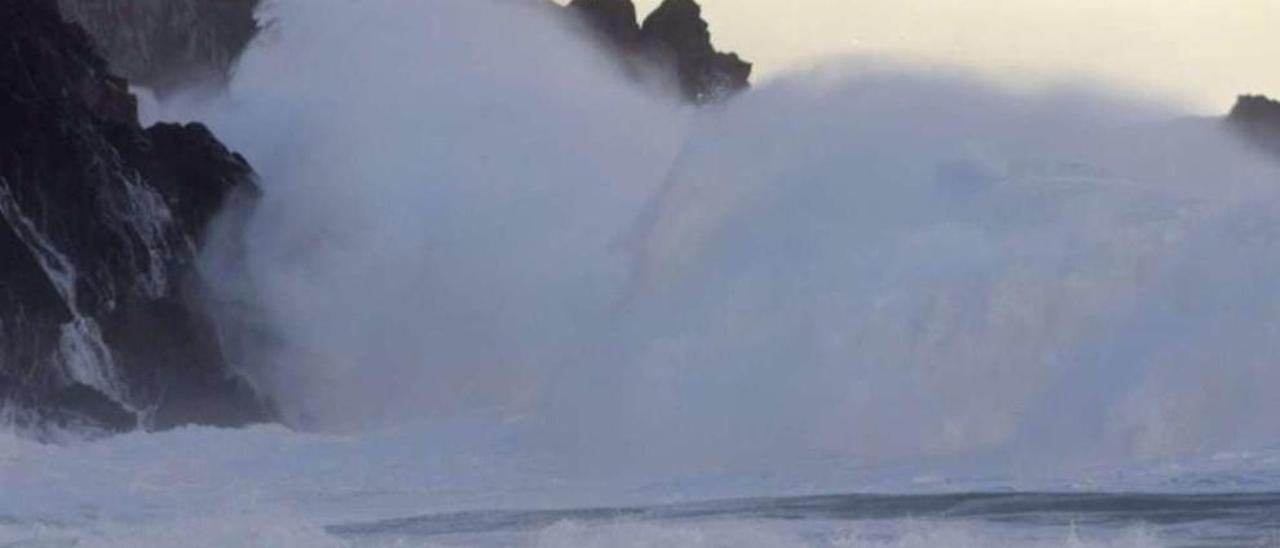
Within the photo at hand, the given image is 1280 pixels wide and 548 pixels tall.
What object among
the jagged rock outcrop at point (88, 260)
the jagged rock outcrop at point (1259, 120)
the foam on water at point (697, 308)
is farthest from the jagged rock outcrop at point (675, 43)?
the jagged rock outcrop at point (88, 260)

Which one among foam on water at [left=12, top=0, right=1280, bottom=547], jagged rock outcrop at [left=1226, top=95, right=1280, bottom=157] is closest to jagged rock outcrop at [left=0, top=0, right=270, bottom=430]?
foam on water at [left=12, top=0, right=1280, bottom=547]

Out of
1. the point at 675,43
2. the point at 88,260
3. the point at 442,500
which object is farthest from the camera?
the point at 675,43

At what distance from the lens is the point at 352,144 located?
136 feet

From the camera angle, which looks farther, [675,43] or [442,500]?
[675,43]

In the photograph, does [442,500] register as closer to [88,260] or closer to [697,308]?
[697,308]

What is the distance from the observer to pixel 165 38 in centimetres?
4638

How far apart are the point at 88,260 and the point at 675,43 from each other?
19.2m

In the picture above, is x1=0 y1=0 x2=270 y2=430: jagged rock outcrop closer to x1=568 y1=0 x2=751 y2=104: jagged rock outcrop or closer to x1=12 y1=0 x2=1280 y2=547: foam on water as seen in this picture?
x1=12 y1=0 x2=1280 y2=547: foam on water

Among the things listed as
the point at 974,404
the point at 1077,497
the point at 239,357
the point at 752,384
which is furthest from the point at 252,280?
the point at 1077,497

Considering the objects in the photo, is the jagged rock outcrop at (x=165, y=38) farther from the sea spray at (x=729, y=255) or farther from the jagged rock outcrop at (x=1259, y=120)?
the jagged rock outcrop at (x=1259, y=120)

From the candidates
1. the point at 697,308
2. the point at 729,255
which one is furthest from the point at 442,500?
the point at 729,255

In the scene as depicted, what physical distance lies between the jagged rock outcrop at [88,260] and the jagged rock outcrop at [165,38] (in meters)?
8.14

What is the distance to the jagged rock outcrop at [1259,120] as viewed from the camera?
40.8 m

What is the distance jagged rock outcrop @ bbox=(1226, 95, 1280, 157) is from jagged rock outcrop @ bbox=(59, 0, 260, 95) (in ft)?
47.2
